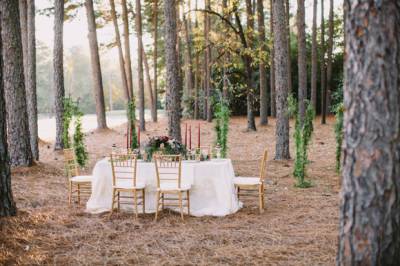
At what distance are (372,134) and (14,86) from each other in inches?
365

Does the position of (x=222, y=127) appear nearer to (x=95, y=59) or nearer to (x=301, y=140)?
(x=301, y=140)

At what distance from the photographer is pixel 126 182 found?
7.54 meters

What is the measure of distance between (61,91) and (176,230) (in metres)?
9.35

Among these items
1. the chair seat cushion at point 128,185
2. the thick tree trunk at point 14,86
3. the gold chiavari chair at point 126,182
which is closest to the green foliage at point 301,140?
the gold chiavari chair at point 126,182

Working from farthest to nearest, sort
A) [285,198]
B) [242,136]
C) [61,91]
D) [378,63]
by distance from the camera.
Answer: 1. [242,136]
2. [61,91]
3. [285,198]
4. [378,63]

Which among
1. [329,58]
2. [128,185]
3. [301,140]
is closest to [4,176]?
[128,185]

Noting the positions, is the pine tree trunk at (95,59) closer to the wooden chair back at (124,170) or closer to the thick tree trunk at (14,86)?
the thick tree trunk at (14,86)

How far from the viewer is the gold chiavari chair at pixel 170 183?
282 inches

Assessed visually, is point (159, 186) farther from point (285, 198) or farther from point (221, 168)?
point (285, 198)

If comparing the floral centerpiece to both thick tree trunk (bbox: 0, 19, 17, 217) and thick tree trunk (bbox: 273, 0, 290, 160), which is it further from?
thick tree trunk (bbox: 273, 0, 290, 160)

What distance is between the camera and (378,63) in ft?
11.0

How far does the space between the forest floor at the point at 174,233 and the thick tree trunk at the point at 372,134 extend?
1.60 meters

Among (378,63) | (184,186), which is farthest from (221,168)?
(378,63)

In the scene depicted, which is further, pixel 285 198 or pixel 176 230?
pixel 285 198
